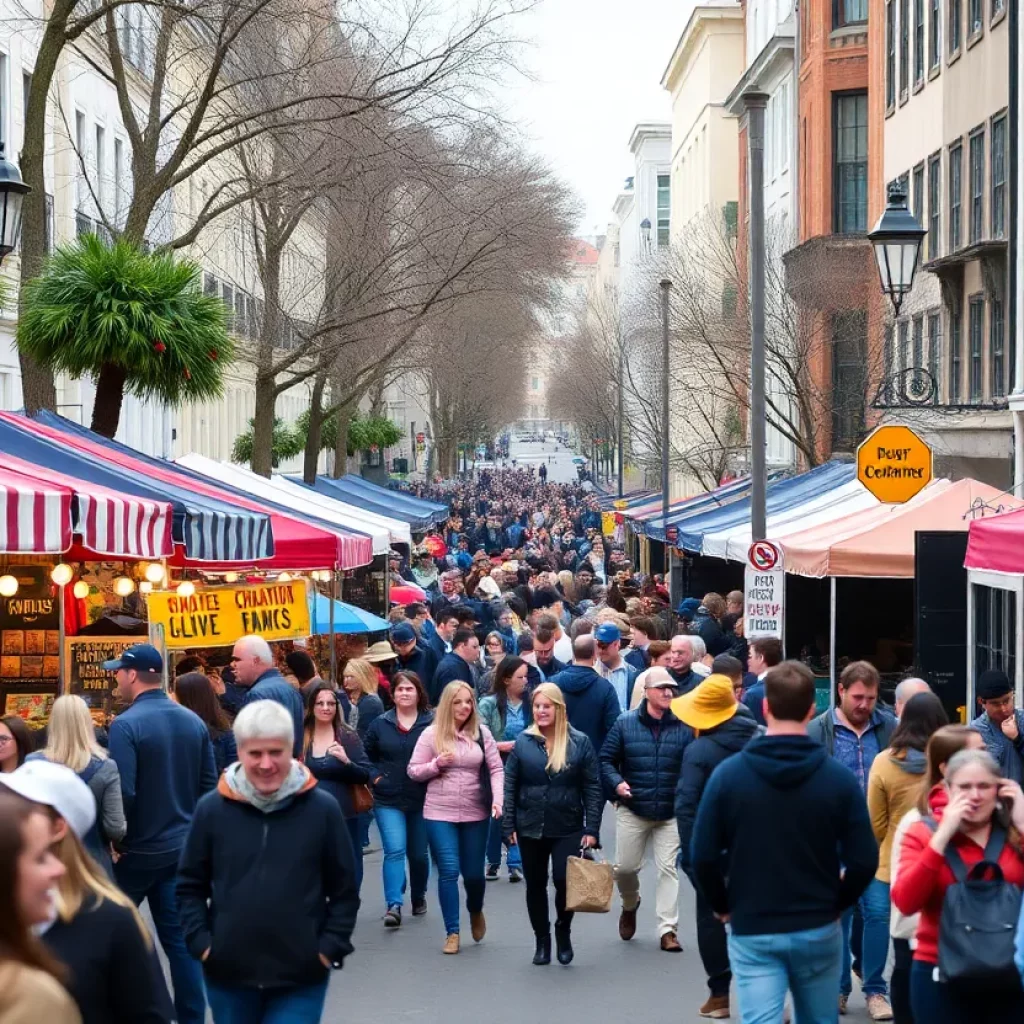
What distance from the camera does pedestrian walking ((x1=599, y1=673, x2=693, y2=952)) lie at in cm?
1010

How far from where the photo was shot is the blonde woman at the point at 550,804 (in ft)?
32.6

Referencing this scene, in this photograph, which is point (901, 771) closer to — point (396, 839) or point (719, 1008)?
point (719, 1008)

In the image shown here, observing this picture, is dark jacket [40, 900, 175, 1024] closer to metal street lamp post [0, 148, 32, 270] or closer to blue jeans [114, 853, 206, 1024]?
blue jeans [114, 853, 206, 1024]

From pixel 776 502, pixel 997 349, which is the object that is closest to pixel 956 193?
pixel 997 349

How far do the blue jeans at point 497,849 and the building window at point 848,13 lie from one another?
28.8m

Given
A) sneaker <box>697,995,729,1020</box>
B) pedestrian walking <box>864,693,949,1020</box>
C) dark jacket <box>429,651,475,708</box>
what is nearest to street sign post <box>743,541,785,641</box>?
dark jacket <box>429,651,475,708</box>

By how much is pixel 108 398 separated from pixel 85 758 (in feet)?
29.2

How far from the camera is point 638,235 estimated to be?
100m

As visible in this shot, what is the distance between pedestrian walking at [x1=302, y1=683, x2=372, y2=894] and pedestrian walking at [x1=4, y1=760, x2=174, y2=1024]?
5589 millimetres

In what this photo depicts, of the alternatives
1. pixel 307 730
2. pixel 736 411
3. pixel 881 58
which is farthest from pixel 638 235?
pixel 307 730

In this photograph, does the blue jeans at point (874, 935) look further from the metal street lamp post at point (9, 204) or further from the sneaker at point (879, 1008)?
the metal street lamp post at point (9, 204)

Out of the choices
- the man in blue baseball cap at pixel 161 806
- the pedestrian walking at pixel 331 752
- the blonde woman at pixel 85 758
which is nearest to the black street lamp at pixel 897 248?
the pedestrian walking at pixel 331 752

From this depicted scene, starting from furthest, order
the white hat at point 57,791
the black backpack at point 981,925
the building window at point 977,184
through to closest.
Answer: the building window at point 977,184, the black backpack at point 981,925, the white hat at point 57,791

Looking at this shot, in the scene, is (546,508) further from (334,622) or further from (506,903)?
(506,903)
